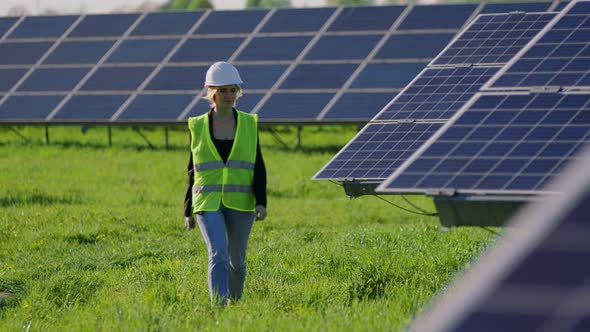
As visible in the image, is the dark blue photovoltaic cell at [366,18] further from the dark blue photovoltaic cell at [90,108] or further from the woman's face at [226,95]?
the woman's face at [226,95]

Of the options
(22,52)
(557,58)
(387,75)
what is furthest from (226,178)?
(22,52)

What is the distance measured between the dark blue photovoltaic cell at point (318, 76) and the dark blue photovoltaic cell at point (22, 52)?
6613mm

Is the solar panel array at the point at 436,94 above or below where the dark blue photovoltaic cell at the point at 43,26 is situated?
below

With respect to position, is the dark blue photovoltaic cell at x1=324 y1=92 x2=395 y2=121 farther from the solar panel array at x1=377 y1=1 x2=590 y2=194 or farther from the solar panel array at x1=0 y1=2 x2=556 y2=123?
the solar panel array at x1=377 y1=1 x2=590 y2=194

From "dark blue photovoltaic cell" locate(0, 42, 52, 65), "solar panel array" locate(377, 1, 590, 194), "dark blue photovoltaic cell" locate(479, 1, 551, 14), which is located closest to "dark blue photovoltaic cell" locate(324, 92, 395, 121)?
"dark blue photovoltaic cell" locate(479, 1, 551, 14)

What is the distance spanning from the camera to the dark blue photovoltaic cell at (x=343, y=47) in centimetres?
2367

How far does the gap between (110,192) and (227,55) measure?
822cm

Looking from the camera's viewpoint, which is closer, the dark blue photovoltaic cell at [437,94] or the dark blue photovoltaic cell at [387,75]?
the dark blue photovoltaic cell at [437,94]

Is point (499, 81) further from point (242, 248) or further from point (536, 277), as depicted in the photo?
point (536, 277)

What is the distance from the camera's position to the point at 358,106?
70.5 ft

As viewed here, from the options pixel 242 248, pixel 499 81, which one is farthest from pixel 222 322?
pixel 499 81

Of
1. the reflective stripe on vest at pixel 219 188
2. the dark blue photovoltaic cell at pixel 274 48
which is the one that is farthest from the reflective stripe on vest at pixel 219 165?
the dark blue photovoltaic cell at pixel 274 48

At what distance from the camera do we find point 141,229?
13.0 metres

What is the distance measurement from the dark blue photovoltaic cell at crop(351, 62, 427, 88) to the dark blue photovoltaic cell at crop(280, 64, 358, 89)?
0.38 meters
